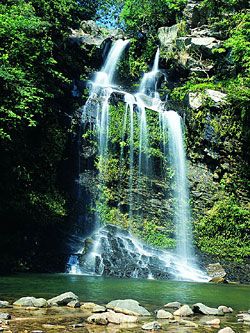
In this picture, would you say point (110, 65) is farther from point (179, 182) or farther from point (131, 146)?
point (179, 182)

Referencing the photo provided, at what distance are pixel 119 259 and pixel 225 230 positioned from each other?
18.8 ft

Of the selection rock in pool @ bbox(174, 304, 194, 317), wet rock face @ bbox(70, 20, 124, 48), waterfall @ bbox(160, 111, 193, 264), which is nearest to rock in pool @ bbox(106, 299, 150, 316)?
rock in pool @ bbox(174, 304, 194, 317)

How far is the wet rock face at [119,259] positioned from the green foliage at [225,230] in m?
2.64

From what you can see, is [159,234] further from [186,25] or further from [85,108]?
[186,25]

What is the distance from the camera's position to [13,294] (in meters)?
8.85

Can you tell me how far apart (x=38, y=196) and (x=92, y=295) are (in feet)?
27.9

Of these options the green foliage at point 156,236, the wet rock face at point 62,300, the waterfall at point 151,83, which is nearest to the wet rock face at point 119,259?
the green foliage at point 156,236

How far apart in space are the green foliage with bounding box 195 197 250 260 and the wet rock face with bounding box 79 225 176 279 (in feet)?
8.68

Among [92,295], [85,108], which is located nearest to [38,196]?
[85,108]

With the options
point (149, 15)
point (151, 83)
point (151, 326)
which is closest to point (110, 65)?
point (151, 83)

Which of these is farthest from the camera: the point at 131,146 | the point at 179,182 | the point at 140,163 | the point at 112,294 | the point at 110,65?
the point at 110,65

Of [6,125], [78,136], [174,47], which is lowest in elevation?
[6,125]

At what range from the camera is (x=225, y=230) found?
19469mm

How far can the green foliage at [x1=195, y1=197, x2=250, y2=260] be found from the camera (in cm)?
1903
